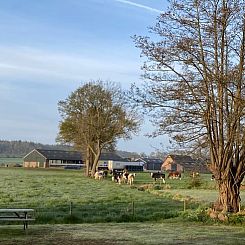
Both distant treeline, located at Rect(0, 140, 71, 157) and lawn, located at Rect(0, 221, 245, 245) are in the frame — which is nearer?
lawn, located at Rect(0, 221, 245, 245)

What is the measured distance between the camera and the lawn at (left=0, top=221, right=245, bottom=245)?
13250mm

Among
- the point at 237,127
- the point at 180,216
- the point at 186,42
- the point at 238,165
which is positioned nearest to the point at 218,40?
the point at 186,42

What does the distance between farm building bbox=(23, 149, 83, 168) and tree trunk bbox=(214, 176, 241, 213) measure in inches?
3938

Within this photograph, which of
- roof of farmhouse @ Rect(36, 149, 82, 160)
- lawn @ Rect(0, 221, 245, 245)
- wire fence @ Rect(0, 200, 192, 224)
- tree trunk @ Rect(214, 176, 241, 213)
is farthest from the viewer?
roof of farmhouse @ Rect(36, 149, 82, 160)

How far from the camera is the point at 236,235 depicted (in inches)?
595

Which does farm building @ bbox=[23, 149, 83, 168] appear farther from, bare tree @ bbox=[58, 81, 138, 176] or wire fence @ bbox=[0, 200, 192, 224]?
wire fence @ bbox=[0, 200, 192, 224]

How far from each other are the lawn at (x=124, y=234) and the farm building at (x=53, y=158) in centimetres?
10300

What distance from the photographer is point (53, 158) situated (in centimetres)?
12056

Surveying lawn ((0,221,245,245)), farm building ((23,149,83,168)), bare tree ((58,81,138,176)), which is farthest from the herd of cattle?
farm building ((23,149,83,168))

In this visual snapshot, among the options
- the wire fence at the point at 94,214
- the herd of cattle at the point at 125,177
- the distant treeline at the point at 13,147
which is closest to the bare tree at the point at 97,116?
the herd of cattle at the point at 125,177

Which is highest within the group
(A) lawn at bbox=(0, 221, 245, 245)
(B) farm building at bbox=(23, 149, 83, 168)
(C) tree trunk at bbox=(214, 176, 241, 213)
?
(B) farm building at bbox=(23, 149, 83, 168)

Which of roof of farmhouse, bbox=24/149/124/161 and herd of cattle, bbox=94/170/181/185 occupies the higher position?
roof of farmhouse, bbox=24/149/124/161

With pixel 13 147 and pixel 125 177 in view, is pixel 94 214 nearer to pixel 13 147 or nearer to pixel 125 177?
pixel 125 177

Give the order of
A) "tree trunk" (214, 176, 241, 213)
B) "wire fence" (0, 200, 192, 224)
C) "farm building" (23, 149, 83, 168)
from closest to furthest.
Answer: "wire fence" (0, 200, 192, 224)
"tree trunk" (214, 176, 241, 213)
"farm building" (23, 149, 83, 168)
